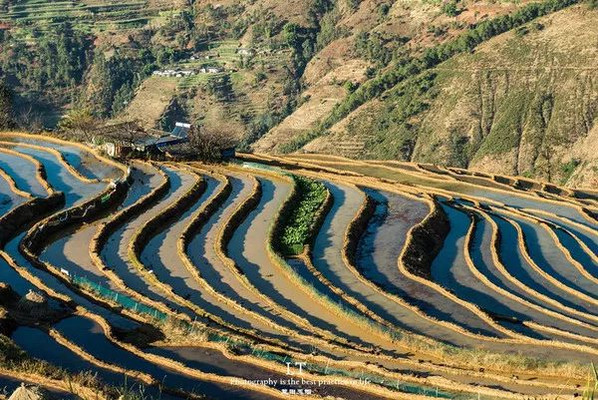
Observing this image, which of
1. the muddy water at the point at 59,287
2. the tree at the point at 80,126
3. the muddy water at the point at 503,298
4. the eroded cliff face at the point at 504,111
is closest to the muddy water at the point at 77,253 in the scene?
the muddy water at the point at 59,287

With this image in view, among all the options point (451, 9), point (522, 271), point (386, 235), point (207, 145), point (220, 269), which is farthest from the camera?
point (451, 9)

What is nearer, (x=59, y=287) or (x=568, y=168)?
(x=59, y=287)

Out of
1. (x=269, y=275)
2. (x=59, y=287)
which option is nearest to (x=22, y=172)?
(x=59, y=287)

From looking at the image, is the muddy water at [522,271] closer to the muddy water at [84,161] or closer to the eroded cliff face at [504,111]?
the muddy water at [84,161]

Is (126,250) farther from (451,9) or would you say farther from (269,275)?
(451,9)

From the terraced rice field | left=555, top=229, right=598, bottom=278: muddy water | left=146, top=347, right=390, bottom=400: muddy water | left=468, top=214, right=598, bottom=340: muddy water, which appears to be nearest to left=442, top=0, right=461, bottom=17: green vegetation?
the terraced rice field

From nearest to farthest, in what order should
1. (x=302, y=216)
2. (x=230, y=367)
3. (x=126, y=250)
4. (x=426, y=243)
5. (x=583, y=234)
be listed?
1. (x=230, y=367)
2. (x=126, y=250)
3. (x=426, y=243)
4. (x=302, y=216)
5. (x=583, y=234)

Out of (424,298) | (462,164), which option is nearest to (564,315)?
(424,298)
